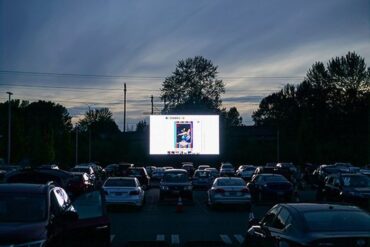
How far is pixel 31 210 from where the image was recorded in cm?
1284

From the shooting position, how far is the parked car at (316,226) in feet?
35.9

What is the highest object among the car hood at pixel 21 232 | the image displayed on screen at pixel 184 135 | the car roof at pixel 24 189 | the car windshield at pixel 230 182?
the image displayed on screen at pixel 184 135

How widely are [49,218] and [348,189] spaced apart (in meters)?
21.9

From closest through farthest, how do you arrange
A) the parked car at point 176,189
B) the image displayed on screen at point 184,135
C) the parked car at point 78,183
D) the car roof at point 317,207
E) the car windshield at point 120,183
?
the car roof at point 317,207 → the parked car at point 78,183 → the car windshield at point 120,183 → the parked car at point 176,189 → the image displayed on screen at point 184,135

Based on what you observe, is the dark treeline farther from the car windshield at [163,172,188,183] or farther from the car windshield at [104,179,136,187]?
the car windshield at [104,179,136,187]

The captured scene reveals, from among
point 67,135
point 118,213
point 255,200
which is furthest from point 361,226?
point 67,135

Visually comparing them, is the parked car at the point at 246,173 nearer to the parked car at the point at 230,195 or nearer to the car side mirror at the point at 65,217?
the parked car at the point at 230,195

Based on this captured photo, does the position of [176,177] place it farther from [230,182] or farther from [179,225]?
[179,225]

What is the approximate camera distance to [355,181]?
3306cm

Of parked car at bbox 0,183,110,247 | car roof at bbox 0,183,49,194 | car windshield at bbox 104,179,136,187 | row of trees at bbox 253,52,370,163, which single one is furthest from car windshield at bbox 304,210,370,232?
row of trees at bbox 253,52,370,163

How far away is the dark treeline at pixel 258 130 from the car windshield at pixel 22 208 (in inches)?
2500

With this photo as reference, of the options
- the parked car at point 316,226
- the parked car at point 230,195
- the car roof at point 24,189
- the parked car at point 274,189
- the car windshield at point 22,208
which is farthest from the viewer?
the parked car at point 274,189

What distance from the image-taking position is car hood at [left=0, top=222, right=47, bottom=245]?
448 inches

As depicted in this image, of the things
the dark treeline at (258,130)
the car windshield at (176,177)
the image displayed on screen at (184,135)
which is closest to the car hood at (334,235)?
the car windshield at (176,177)
